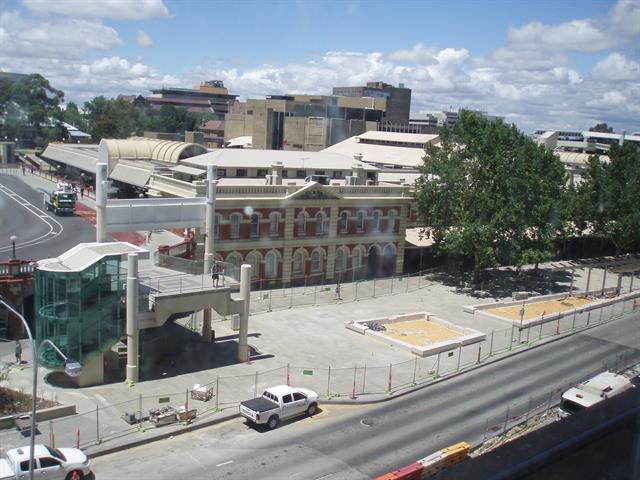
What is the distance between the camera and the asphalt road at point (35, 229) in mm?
42094

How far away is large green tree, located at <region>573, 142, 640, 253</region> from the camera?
58.2m

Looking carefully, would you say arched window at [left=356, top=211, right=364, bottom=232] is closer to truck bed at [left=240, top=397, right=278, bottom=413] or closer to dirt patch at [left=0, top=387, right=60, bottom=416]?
truck bed at [left=240, top=397, right=278, bottom=413]

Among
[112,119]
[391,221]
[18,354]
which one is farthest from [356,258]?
[112,119]

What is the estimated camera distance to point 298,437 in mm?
22781

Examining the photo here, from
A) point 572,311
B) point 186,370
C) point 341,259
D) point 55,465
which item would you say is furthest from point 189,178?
point 55,465

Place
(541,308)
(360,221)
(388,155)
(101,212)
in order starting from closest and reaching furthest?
(101,212), (541,308), (360,221), (388,155)

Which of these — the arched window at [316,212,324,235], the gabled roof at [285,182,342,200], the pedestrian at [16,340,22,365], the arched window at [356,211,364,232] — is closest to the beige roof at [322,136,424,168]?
the arched window at [356,211,364,232]

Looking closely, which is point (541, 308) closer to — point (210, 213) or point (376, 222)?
point (376, 222)

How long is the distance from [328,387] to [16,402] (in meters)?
11.6

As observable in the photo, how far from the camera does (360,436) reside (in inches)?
899

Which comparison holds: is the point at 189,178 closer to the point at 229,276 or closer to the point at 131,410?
the point at 229,276

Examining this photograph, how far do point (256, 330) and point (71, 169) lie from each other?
5694 cm

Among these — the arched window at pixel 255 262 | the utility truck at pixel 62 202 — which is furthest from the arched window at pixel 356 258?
the utility truck at pixel 62 202

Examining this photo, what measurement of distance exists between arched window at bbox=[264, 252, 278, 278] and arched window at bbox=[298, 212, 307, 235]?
2.67 metres
